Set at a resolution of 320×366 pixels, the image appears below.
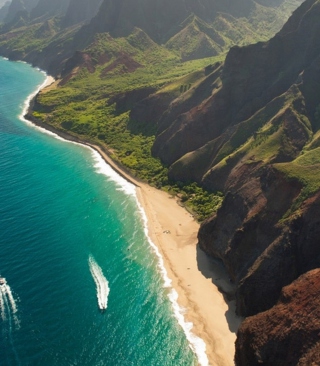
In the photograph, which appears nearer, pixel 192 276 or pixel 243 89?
pixel 192 276

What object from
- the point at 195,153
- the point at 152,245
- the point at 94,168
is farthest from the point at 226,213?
the point at 94,168

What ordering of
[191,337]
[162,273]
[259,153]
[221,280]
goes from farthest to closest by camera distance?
[259,153], [162,273], [221,280], [191,337]

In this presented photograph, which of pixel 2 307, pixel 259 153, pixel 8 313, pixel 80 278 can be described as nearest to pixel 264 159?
pixel 259 153

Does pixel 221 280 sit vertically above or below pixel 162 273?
above

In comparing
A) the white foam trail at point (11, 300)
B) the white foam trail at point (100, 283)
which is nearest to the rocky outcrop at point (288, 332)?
the white foam trail at point (100, 283)

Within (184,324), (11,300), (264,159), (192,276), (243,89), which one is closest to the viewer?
(184,324)

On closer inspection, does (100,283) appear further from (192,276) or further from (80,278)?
(192,276)

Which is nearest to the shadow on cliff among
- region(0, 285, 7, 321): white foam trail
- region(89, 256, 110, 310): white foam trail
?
region(89, 256, 110, 310): white foam trail

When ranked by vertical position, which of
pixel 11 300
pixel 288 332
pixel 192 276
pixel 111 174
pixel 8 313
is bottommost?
pixel 8 313
